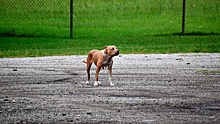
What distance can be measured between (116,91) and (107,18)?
576 inches

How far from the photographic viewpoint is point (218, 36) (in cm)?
2072

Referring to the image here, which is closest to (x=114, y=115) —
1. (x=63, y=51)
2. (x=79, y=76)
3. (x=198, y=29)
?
(x=79, y=76)

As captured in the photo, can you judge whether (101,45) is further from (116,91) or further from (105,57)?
(116,91)

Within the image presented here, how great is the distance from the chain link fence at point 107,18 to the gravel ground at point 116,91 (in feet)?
23.9

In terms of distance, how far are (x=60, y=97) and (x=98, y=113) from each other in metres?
1.39

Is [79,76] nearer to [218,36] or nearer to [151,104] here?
[151,104]

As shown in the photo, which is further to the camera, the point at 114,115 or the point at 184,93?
the point at 184,93

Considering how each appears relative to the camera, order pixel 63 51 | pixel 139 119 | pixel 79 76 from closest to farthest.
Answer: pixel 139 119 → pixel 79 76 → pixel 63 51

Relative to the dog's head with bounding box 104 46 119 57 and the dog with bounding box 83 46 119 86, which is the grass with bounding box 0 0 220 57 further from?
the dog's head with bounding box 104 46 119 57

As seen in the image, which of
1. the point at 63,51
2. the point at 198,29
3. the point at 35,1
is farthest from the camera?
the point at 35,1

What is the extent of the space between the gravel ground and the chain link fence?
23.9 ft

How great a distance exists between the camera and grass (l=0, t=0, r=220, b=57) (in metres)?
17.4

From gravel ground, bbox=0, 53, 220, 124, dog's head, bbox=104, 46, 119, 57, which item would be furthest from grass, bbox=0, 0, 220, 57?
dog's head, bbox=104, 46, 119, 57

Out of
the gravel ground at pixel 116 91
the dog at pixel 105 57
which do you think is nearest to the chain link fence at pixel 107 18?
the gravel ground at pixel 116 91
